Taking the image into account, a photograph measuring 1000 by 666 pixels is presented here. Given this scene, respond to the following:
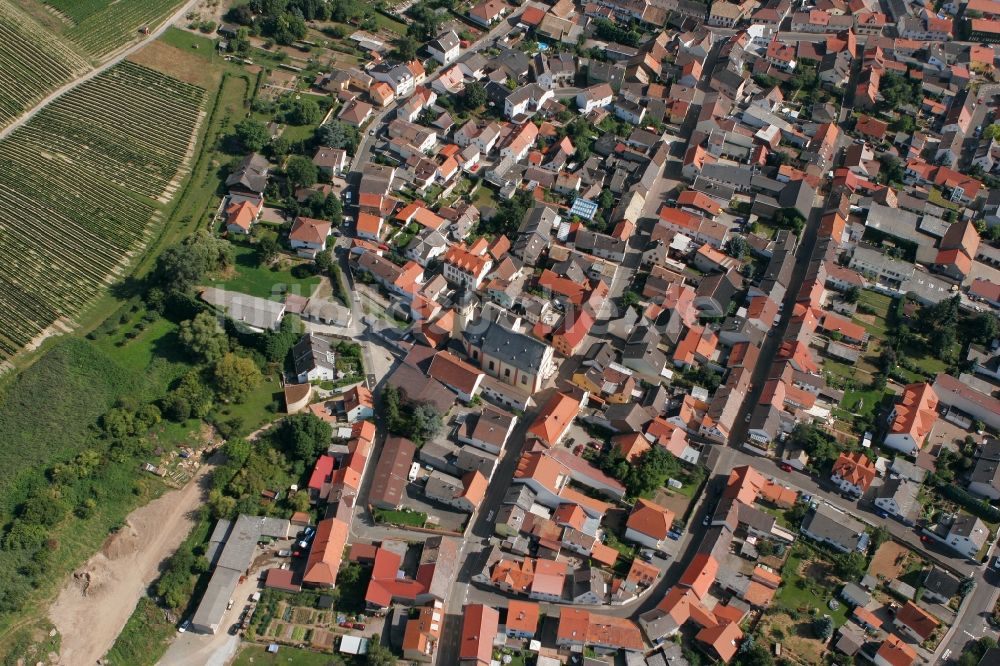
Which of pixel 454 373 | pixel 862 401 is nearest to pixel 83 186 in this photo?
pixel 454 373

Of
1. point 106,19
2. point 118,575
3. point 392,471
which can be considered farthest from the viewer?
point 106,19

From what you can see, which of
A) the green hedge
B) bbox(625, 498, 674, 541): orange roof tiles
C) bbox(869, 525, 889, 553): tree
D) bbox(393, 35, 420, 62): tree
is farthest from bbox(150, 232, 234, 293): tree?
the green hedge

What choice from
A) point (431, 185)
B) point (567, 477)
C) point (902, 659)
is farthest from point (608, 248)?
point (902, 659)

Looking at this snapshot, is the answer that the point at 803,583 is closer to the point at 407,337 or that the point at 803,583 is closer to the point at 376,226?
the point at 407,337

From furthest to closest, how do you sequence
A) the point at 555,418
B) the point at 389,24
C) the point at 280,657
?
the point at 389,24 < the point at 555,418 < the point at 280,657

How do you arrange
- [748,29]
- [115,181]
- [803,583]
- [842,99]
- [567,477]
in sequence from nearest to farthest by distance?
[803,583], [567,477], [115,181], [842,99], [748,29]

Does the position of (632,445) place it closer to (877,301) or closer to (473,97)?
(877,301)
